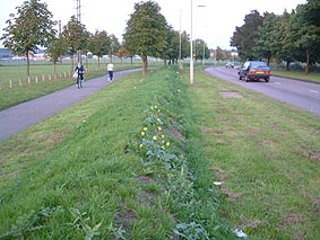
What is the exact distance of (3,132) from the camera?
1262cm

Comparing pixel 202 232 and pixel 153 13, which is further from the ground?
pixel 153 13

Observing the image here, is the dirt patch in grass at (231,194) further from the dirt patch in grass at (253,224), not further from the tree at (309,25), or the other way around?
the tree at (309,25)

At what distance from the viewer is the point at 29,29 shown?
31203 mm

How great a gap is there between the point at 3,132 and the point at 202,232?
9.65 meters

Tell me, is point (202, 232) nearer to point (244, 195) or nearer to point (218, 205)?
point (218, 205)

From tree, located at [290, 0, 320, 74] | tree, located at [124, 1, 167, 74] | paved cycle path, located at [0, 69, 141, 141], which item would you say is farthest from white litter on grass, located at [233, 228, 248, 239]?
tree, located at [290, 0, 320, 74]

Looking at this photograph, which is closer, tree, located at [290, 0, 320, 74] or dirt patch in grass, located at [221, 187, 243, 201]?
dirt patch in grass, located at [221, 187, 243, 201]

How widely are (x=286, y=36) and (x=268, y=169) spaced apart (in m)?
49.9

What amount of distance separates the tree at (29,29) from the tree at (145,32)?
41.0 ft

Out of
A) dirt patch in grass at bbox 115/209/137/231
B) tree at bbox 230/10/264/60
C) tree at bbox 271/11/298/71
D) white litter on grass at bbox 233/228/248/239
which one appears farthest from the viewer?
tree at bbox 230/10/264/60

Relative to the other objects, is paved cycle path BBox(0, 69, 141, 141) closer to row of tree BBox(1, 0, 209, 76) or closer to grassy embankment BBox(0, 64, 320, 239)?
grassy embankment BBox(0, 64, 320, 239)

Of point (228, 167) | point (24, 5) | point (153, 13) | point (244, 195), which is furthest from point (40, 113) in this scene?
point (153, 13)

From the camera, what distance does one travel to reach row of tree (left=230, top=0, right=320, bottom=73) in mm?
Result: 43375

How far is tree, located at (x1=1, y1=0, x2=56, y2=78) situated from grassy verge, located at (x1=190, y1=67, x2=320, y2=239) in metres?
20.4
